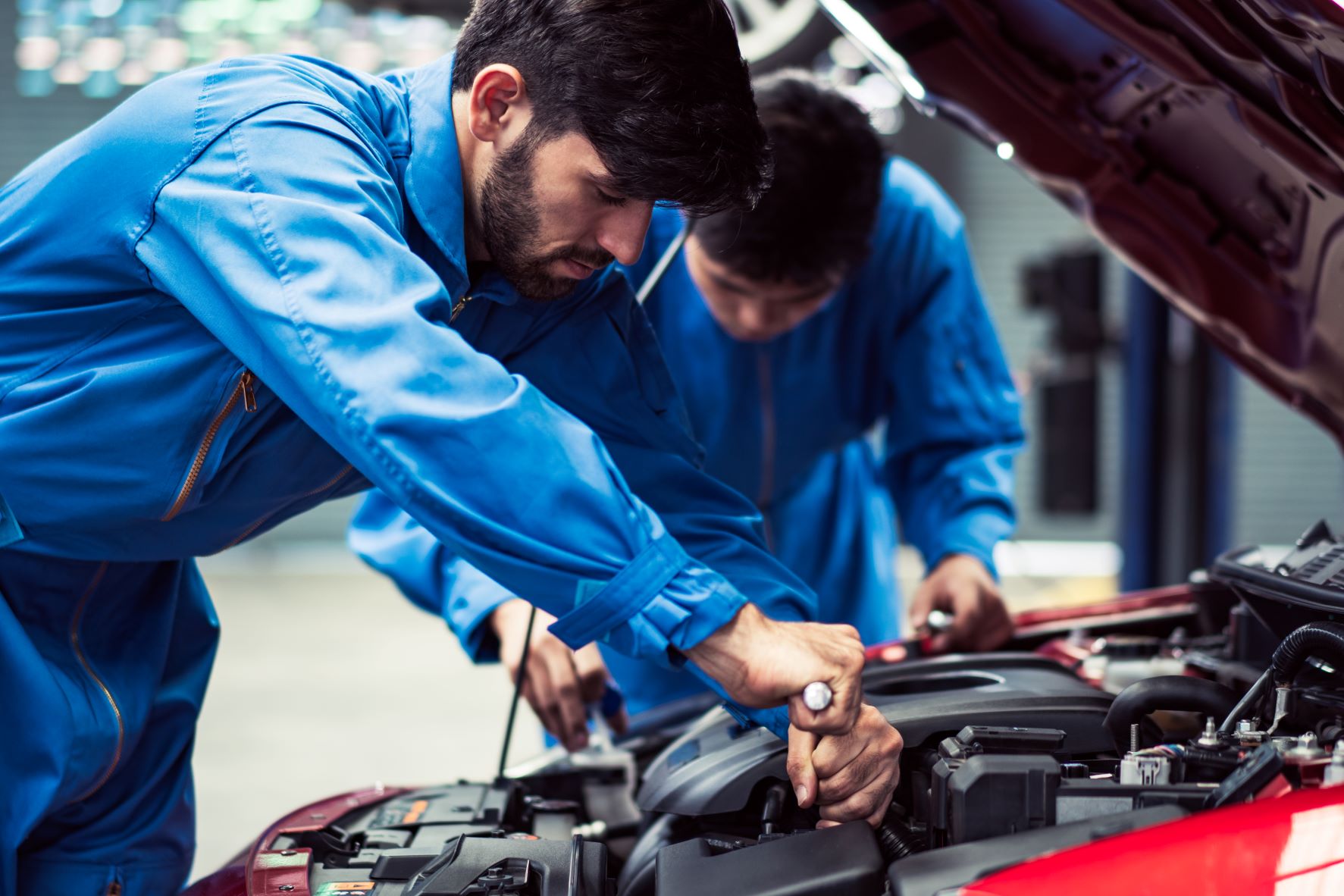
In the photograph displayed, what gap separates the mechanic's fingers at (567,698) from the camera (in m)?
1.50

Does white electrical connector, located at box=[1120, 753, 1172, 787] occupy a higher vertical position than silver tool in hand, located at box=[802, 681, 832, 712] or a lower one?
lower

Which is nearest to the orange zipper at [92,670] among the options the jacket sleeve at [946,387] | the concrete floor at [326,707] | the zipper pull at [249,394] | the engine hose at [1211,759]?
the zipper pull at [249,394]

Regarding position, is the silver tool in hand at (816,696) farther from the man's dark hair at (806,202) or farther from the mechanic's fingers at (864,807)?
the man's dark hair at (806,202)

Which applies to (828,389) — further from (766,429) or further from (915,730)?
(915,730)

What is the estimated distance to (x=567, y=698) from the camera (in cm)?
150

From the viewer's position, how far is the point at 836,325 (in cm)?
196

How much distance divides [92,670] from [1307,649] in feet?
3.62

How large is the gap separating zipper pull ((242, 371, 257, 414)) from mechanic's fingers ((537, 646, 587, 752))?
1.97ft

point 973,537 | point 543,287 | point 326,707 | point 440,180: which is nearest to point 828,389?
point 973,537

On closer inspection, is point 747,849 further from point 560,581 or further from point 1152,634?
point 1152,634

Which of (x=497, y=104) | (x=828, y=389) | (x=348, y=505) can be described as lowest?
(x=348, y=505)

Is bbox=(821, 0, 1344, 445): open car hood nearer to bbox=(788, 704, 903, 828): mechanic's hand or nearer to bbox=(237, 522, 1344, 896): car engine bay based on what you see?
bbox=(237, 522, 1344, 896): car engine bay

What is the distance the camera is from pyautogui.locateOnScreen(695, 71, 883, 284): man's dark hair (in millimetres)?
1620

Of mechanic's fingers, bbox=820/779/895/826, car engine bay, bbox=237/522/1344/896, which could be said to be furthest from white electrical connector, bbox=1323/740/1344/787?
mechanic's fingers, bbox=820/779/895/826
